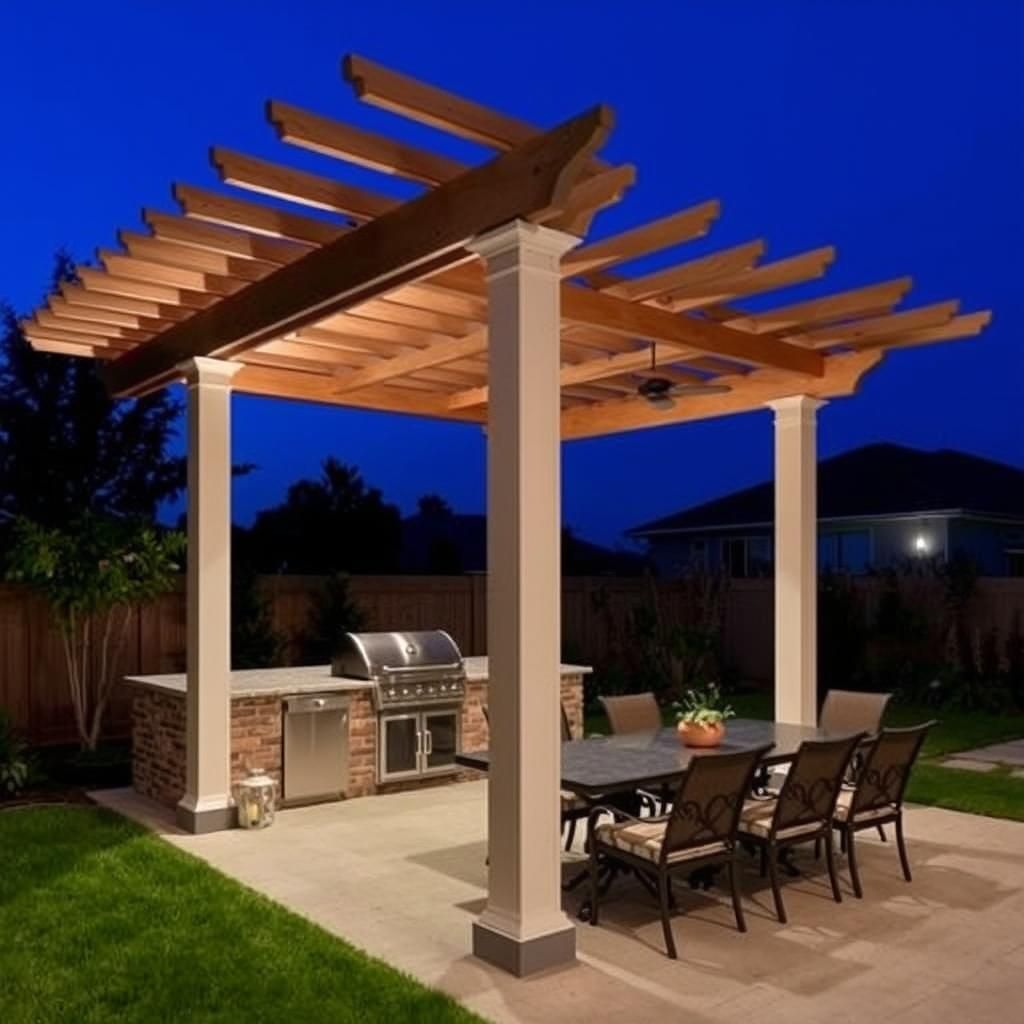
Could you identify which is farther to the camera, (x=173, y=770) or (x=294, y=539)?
(x=294, y=539)

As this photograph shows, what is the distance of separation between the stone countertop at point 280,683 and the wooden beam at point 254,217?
3.26 m

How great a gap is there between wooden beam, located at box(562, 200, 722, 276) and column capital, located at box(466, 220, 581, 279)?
0.65 meters

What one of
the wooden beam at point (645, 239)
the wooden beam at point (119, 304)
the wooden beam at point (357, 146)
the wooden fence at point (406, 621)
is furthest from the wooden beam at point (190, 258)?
the wooden fence at point (406, 621)

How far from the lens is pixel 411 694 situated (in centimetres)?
762

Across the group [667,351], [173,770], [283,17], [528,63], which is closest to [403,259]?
[667,351]

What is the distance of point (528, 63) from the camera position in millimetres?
39531

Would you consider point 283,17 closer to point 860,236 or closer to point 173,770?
point 173,770

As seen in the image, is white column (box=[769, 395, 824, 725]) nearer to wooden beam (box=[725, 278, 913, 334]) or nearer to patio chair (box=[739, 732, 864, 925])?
wooden beam (box=[725, 278, 913, 334])

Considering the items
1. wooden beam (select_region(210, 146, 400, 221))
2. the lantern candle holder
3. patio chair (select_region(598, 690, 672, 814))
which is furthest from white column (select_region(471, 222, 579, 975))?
the lantern candle holder

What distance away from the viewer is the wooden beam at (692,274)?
5.19 m

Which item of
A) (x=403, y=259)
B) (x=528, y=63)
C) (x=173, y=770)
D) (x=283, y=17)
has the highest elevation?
(x=528, y=63)

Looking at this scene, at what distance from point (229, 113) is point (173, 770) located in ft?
156

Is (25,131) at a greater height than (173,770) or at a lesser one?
greater

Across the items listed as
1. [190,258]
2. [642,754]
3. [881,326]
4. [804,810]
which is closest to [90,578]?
[190,258]
